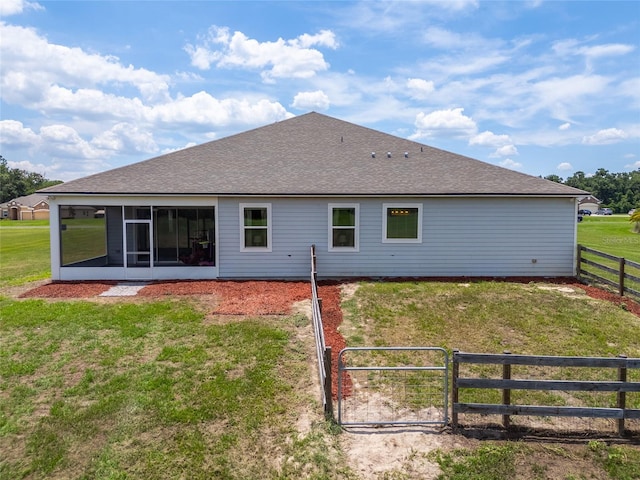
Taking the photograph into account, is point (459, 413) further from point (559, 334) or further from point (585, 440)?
point (559, 334)

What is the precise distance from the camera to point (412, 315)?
945cm

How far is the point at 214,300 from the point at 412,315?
16.8 feet

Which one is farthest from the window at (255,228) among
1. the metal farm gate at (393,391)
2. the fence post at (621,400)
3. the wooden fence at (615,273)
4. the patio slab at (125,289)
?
the fence post at (621,400)

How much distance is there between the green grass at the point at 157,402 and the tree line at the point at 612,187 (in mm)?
107357

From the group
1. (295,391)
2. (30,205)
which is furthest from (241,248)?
(30,205)

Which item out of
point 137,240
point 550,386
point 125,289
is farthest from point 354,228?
point 550,386

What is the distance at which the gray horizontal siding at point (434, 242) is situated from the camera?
44.4 ft

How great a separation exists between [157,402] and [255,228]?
28.0 ft

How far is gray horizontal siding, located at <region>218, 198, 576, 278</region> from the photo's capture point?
1355 centimetres

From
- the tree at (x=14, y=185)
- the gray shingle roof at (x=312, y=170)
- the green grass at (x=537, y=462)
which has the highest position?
the tree at (x=14, y=185)

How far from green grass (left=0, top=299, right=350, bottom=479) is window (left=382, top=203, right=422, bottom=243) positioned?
581 centimetres

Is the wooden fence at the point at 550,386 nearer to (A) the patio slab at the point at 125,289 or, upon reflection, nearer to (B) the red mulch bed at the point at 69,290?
(A) the patio slab at the point at 125,289

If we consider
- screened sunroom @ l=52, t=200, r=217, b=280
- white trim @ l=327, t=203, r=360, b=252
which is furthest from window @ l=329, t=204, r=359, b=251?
screened sunroom @ l=52, t=200, r=217, b=280

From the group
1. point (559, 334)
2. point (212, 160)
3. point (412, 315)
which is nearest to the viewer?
point (559, 334)
